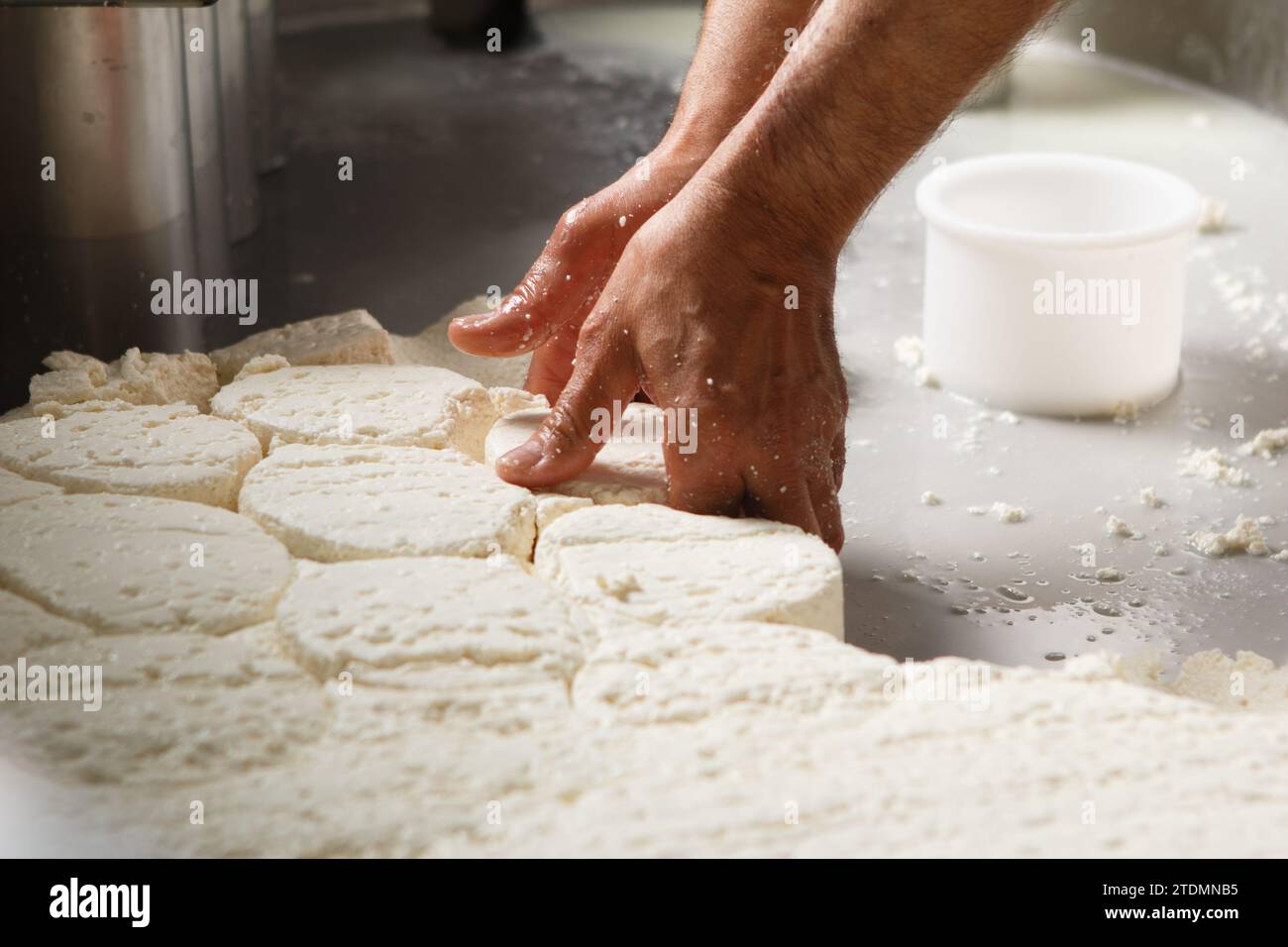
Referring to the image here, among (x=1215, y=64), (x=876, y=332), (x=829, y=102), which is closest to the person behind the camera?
(x=829, y=102)

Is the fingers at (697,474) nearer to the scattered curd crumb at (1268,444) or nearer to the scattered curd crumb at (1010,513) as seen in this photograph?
the scattered curd crumb at (1010,513)

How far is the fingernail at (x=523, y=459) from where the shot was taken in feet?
6.63

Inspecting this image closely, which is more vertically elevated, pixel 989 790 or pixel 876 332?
pixel 989 790

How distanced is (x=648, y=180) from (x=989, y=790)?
115cm

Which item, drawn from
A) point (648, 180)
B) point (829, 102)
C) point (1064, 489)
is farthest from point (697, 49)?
point (1064, 489)

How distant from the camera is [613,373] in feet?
6.61

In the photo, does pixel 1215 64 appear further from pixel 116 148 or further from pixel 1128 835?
pixel 1128 835
